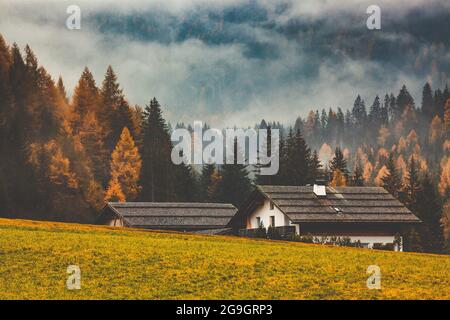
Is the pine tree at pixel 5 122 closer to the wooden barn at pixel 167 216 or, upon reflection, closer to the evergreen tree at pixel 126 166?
the wooden barn at pixel 167 216

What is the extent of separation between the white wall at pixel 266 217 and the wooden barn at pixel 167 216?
369 centimetres

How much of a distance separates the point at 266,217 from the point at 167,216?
1310 cm

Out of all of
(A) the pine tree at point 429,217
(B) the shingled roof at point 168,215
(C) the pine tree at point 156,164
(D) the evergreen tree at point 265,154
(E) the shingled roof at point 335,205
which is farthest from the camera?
(D) the evergreen tree at point 265,154

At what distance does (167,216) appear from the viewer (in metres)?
79.2

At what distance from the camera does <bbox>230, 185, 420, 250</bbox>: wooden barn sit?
67125 millimetres

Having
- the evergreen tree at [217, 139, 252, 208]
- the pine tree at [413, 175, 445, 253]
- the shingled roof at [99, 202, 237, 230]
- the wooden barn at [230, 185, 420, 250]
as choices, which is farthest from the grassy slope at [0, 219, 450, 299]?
the evergreen tree at [217, 139, 252, 208]

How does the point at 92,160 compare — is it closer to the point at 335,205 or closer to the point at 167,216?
the point at 167,216

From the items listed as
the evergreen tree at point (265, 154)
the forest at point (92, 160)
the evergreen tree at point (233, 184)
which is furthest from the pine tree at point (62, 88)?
the evergreen tree at point (265, 154)

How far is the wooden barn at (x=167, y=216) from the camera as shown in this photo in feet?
253

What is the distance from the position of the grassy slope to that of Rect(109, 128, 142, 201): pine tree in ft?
150

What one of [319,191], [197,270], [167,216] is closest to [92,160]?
[167,216]

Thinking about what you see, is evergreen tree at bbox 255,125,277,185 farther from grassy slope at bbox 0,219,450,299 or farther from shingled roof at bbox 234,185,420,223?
grassy slope at bbox 0,219,450,299
